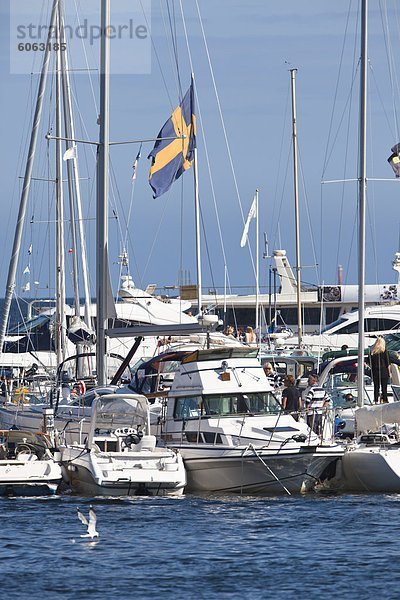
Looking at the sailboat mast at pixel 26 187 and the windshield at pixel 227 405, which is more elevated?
the sailboat mast at pixel 26 187

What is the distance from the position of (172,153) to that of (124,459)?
532 inches

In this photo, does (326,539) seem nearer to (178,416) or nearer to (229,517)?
(229,517)

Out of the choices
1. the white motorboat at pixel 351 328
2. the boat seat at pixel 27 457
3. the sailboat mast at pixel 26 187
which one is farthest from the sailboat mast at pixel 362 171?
the white motorboat at pixel 351 328

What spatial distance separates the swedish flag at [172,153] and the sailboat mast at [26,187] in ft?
12.0

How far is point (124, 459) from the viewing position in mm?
24562

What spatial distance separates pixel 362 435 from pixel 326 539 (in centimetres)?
636

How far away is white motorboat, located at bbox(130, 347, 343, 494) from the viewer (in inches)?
956

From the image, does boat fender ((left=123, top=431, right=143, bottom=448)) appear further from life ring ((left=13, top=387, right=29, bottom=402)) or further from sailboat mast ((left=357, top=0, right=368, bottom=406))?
life ring ((left=13, top=387, right=29, bottom=402))

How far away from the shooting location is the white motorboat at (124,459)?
23.8m

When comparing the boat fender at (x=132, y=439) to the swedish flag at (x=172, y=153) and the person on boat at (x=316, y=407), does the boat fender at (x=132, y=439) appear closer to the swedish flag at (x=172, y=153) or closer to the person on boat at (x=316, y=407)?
the person on boat at (x=316, y=407)

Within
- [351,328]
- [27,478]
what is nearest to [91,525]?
[27,478]

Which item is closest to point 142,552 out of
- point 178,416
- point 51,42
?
point 178,416

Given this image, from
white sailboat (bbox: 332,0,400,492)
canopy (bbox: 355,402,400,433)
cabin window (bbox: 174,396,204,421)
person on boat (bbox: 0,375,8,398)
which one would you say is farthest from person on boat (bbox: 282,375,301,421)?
person on boat (bbox: 0,375,8,398)

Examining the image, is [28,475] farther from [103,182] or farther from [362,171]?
[362,171]
